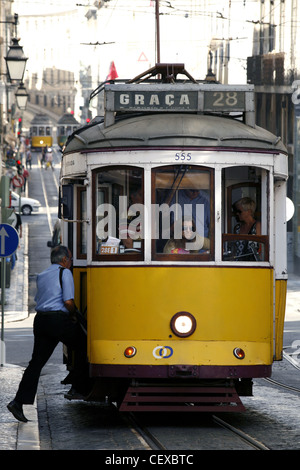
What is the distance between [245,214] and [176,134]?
3.33 ft

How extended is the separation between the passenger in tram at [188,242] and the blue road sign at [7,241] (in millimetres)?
7549

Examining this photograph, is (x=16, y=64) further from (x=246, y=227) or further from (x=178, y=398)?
(x=178, y=398)

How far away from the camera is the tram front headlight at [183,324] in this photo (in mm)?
10453

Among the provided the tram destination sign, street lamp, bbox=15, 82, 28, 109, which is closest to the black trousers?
the tram destination sign

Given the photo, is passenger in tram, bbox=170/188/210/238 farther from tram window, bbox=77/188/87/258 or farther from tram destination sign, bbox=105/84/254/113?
tram window, bbox=77/188/87/258

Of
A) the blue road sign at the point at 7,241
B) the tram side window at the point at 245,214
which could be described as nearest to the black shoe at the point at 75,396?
the tram side window at the point at 245,214

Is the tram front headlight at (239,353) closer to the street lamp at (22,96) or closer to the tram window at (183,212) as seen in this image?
the tram window at (183,212)

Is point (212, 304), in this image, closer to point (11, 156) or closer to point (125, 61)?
point (11, 156)

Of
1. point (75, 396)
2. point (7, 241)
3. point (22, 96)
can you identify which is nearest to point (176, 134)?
point (75, 396)

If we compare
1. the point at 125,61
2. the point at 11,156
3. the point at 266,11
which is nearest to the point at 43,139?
the point at 125,61
